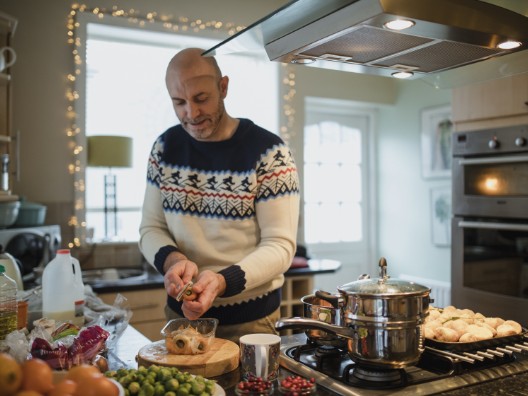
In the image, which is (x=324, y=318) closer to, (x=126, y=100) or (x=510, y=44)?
(x=510, y=44)

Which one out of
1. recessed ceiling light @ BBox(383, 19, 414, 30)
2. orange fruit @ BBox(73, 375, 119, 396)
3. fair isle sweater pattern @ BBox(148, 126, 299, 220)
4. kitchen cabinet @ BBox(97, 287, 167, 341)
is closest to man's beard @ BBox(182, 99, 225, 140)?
fair isle sweater pattern @ BBox(148, 126, 299, 220)

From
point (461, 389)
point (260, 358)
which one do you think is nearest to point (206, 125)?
point (260, 358)

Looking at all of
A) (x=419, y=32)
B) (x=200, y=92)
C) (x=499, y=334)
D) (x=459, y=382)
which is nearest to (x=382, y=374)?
(x=459, y=382)

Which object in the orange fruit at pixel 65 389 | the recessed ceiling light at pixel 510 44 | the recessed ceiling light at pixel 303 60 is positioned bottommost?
the orange fruit at pixel 65 389

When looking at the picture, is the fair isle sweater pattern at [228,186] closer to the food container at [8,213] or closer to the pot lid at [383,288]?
the pot lid at [383,288]

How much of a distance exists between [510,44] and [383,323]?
0.70 meters

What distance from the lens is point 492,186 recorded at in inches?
115

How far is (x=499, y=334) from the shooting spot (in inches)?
49.1

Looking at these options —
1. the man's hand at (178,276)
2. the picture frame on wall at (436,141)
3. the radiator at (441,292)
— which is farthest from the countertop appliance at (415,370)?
the picture frame on wall at (436,141)

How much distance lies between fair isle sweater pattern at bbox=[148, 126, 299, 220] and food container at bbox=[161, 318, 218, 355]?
15.3 inches

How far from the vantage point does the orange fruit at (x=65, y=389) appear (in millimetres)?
757

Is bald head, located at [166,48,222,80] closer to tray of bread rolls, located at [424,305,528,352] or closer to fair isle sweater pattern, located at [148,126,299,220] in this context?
fair isle sweater pattern, located at [148,126,299,220]

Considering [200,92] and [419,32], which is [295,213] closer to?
[200,92]

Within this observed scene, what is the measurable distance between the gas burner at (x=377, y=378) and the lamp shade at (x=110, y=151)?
2.33 metres
